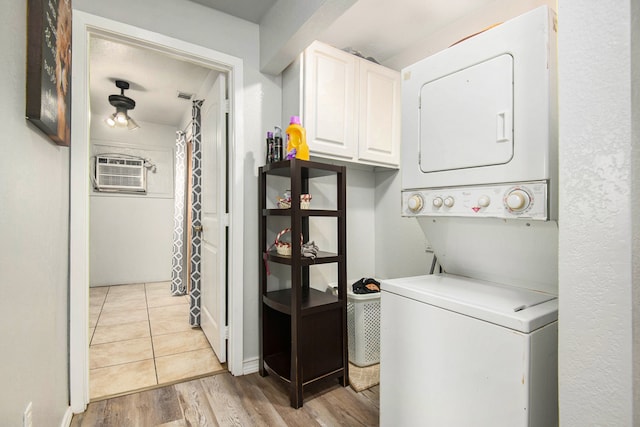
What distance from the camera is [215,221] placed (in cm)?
238

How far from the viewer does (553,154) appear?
1.03 m

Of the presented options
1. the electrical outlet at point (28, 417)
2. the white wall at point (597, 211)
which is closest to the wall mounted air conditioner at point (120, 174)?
the electrical outlet at point (28, 417)

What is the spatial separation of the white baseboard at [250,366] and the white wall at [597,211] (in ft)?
5.90

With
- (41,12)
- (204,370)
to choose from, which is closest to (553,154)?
(41,12)

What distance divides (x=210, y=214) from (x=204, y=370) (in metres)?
1.16

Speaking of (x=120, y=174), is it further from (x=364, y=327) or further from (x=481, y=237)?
(x=481, y=237)

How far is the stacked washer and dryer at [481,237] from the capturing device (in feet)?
3.15

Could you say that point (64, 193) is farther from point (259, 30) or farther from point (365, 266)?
point (365, 266)

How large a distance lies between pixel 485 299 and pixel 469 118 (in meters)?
0.69

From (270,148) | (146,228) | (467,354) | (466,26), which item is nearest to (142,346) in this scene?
(270,148)

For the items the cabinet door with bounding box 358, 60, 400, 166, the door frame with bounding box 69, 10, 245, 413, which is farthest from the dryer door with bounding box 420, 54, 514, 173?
the door frame with bounding box 69, 10, 245, 413

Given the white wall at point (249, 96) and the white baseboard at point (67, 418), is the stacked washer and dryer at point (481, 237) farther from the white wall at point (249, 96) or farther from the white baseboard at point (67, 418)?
the white baseboard at point (67, 418)

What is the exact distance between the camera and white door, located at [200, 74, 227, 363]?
7.27ft

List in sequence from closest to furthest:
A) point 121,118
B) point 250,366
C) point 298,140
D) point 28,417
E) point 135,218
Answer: point 28,417 → point 298,140 → point 250,366 → point 121,118 → point 135,218
